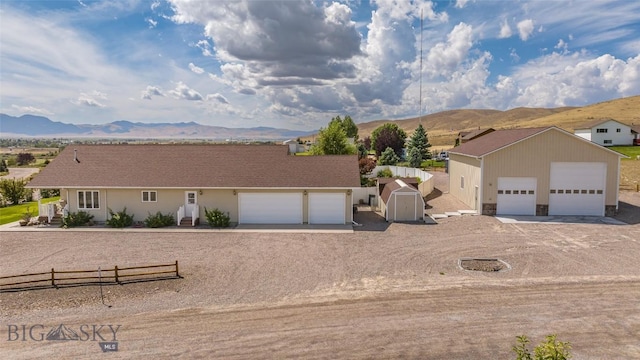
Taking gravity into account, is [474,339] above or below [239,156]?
below

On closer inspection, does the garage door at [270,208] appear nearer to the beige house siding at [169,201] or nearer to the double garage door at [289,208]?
the double garage door at [289,208]

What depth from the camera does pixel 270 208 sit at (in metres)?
23.6

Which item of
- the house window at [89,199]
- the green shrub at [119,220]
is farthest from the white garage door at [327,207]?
the house window at [89,199]

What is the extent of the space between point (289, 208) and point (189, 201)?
6132 mm

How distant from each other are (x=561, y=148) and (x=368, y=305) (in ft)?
64.7

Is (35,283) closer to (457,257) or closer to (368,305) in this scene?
(368,305)

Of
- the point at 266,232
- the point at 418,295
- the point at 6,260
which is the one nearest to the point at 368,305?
the point at 418,295

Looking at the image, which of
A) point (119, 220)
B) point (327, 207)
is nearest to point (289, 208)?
point (327, 207)

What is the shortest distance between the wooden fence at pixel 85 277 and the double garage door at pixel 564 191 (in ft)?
68.2

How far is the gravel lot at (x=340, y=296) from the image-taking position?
32.4 ft

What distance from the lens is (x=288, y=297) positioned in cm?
1284

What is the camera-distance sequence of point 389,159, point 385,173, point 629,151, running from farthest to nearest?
point 389,159
point 629,151
point 385,173

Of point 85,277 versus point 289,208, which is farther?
point 289,208

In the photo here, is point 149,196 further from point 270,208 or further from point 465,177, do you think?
point 465,177
